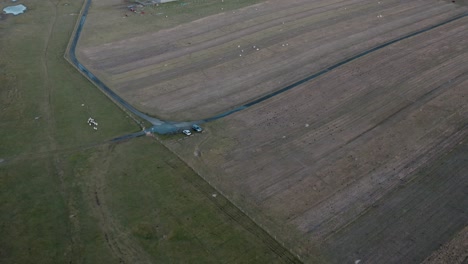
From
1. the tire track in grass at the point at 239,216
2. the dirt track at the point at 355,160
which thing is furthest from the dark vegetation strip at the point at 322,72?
the tire track in grass at the point at 239,216

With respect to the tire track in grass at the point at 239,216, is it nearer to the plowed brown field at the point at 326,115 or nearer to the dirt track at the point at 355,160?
the plowed brown field at the point at 326,115

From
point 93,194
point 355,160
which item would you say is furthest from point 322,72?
point 93,194

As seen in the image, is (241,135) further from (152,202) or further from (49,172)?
(49,172)

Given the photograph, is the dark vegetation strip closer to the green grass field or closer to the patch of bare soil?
the green grass field

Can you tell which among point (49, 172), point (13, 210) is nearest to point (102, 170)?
point (49, 172)

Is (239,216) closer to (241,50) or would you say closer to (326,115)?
(326,115)

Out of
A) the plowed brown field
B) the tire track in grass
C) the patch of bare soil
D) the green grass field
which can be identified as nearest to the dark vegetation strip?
the plowed brown field
